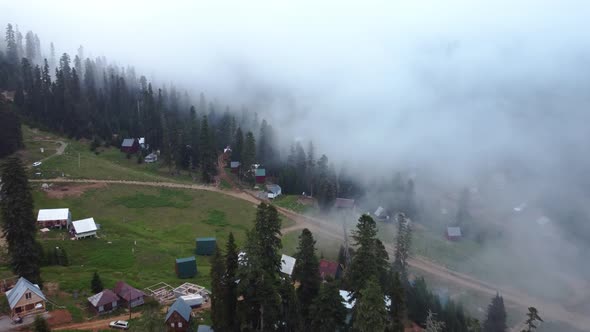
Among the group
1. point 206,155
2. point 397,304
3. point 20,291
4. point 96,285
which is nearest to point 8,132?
point 206,155

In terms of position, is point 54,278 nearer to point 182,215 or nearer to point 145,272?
point 145,272

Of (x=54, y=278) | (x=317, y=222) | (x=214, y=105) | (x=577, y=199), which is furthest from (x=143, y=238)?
(x=577, y=199)

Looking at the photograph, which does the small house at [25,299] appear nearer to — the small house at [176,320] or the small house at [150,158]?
the small house at [176,320]

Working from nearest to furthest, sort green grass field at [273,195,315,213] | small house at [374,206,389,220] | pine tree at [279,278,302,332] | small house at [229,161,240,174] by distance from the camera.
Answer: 1. pine tree at [279,278,302,332]
2. green grass field at [273,195,315,213]
3. small house at [374,206,389,220]
4. small house at [229,161,240,174]

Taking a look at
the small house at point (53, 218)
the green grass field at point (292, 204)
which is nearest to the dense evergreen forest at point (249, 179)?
the green grass field at point (292, 204)

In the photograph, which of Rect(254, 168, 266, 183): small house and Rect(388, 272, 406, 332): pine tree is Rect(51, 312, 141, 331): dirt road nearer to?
Rect(388, 272, 406, 332): pine tree

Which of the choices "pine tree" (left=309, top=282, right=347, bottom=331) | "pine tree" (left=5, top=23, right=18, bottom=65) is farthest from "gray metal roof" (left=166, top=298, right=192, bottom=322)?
"pine tree" (left=5, top=23, right=18, bottom=65)

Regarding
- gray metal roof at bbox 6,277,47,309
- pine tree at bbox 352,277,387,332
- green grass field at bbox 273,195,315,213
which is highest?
pine tree at bbox 352,277,387,332
